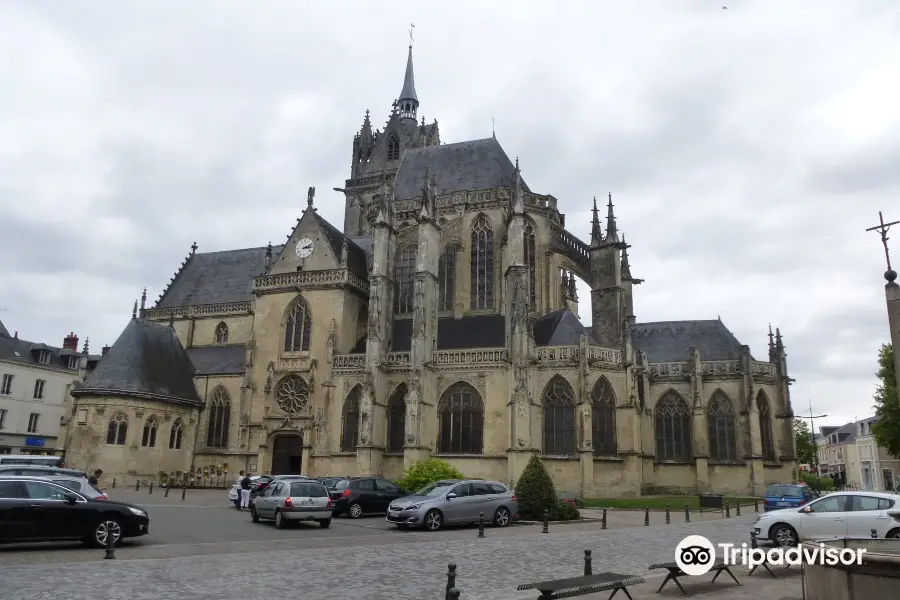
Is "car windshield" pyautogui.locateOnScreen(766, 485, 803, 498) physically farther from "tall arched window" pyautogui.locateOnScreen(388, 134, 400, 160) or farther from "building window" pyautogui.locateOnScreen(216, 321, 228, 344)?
"tall arched window" pyautogui.locateOnScreen(388, 134, 400, 160)

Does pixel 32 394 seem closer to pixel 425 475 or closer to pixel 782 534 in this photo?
pixel 425 475

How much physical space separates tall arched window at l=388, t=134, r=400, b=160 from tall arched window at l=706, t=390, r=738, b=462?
3477cm

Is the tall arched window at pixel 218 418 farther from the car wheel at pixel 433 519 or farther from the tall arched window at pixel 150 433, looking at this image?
the car wheel at pixel 433 519

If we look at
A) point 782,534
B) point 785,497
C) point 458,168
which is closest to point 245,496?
point 782,534

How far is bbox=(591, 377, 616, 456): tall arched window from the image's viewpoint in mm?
31281

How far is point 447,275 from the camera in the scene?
38.3 m

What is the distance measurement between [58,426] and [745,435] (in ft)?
162

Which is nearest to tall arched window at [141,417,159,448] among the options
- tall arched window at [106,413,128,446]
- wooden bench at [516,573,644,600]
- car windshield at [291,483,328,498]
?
tall arched window at [106,413,128,446]

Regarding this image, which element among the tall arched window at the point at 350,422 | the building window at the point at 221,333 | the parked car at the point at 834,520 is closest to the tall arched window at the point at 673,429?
the tall arched window at the point at 350,422

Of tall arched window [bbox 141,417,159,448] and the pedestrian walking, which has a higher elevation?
tall arched window [bbox 141,417,159,448]

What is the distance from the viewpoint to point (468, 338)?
115 feet

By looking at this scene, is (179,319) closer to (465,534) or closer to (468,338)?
(468,338)

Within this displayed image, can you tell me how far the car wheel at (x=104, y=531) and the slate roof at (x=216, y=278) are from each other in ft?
103

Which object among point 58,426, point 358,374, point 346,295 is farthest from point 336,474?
point 58,426
